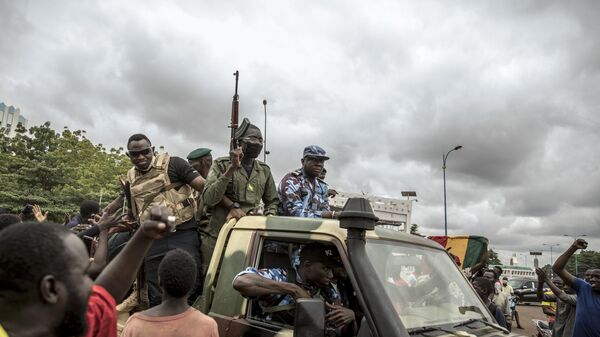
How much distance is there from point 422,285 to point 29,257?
2.17 m

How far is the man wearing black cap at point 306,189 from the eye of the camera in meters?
4.28

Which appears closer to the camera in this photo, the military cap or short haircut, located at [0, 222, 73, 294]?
short haircut, located at [0, 222, 73, 294]

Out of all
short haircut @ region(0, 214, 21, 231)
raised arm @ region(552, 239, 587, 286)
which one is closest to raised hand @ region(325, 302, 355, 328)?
short haircut @ region(0, 214, 21, 231)

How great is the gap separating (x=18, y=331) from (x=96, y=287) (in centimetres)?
54

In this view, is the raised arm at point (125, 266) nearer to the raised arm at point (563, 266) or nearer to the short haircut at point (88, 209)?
the short haircut at point (88, 209)

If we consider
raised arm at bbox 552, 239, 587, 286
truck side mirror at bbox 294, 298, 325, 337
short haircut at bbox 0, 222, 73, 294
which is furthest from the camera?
raised arm at bbox 552, 239, 587, 286

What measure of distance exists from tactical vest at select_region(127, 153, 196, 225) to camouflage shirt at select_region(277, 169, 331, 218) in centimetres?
98

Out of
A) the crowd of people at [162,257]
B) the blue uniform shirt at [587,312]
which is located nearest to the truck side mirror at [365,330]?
the crowd of people at [162,257]

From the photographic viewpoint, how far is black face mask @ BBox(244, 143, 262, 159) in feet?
13.2

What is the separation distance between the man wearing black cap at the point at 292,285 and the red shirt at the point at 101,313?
3.11 ft

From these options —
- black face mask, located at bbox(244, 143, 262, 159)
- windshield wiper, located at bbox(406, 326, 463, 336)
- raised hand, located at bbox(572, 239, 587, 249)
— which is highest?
black face mask, located at bbox(244, 143, 262, 159)

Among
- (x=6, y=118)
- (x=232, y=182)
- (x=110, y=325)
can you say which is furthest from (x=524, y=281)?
(x=6, y=118)

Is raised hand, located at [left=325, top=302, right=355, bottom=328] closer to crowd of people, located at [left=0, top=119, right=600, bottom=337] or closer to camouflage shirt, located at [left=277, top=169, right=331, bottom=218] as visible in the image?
crowd of people, located at [left=0, top=119, right=600, bottom=337]

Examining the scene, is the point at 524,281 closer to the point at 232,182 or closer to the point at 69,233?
the point at 232,182
